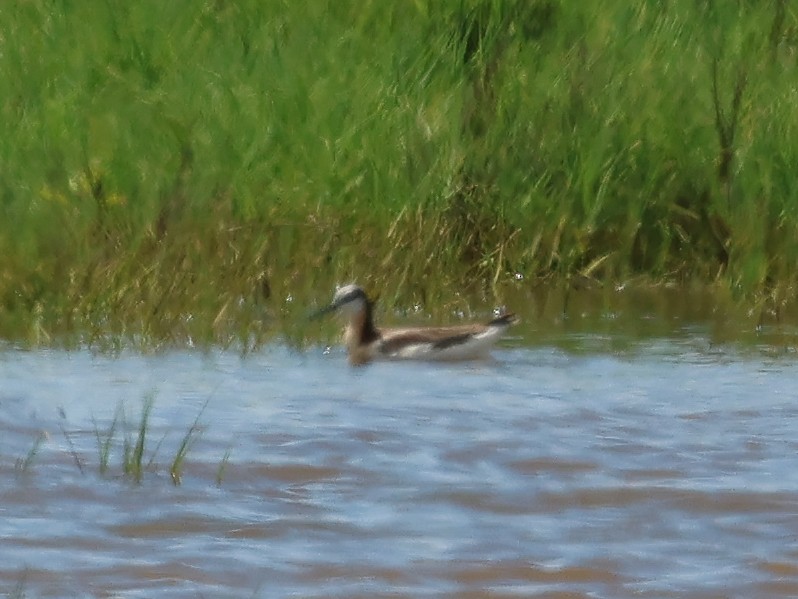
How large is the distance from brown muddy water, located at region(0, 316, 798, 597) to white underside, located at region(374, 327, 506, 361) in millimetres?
84

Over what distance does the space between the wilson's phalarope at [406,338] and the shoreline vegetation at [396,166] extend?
0.29m

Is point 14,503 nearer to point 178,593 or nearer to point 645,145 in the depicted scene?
point 178,593

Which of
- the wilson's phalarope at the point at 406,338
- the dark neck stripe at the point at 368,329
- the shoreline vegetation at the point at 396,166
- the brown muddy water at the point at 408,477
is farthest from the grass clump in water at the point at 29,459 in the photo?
the dark neck stripe at the point at 368,329

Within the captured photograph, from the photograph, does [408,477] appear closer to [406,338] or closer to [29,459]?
[29,459]

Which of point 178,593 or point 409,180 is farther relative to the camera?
point 409,180

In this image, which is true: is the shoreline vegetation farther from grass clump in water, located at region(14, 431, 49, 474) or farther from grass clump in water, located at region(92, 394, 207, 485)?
grass clump in water, located at region(92, 394, 207, 485)

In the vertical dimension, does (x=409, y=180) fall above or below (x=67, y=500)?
above

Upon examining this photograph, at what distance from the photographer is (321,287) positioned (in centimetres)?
977

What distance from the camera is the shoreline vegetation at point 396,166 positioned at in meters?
9.28

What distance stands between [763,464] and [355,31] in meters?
5.62

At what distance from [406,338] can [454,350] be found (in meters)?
0.41

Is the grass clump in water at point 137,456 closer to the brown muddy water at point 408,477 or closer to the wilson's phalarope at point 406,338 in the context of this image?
the brown muddy water at point 408,477

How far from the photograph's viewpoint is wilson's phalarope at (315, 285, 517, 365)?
8812 millimetres

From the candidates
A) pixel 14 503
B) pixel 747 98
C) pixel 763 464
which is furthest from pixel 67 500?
pixel 747 98
